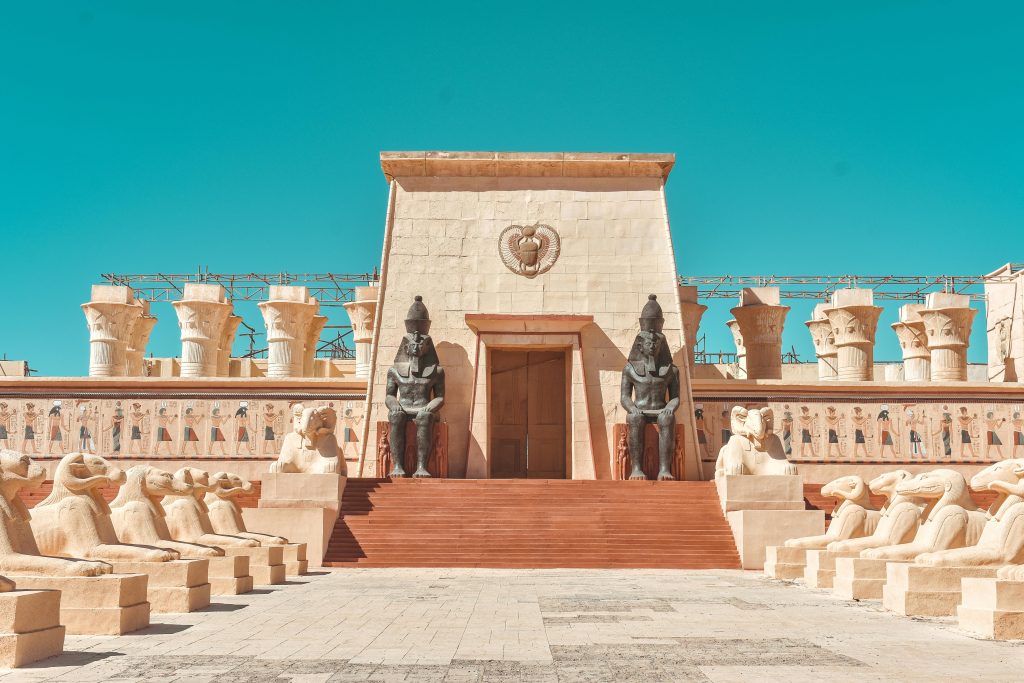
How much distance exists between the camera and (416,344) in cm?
1931

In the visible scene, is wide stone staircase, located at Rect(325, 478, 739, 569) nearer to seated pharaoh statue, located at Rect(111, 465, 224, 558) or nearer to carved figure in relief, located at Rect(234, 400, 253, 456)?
Result: carved figure in relief, located at Rect(234, 400, 253, 456)

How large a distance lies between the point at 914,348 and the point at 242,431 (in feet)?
66.9

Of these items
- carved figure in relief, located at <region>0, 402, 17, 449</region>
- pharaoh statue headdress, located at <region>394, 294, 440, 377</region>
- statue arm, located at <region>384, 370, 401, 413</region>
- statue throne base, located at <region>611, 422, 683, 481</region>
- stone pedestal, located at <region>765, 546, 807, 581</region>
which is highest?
pharaoh statue headdress, located at <region>394, 294, 440, 377</region>

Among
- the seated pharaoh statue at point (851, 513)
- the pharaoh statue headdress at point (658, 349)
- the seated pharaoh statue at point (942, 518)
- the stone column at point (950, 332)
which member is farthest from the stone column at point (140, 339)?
the seated pharaoh statue at point (942, 518)

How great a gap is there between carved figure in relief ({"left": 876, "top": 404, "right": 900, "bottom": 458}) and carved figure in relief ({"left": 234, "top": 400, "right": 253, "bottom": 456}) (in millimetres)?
11864

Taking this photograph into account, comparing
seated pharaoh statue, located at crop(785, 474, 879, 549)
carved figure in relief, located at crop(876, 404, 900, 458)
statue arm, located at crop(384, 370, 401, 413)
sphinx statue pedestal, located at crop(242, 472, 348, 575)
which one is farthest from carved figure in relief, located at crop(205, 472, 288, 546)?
carved figure in relief, located at crop(876, 404, 900, 458)

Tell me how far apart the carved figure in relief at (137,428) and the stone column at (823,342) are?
67.5ft

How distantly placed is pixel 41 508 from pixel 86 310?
74.9 ft

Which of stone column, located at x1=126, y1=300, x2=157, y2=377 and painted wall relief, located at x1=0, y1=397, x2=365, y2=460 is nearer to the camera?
painted wall relief, located at x1=0, y1=397, x2=365, y2=460

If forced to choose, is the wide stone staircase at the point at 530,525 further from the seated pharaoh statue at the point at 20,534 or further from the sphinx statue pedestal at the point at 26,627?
the sphinx statue pedestal at the point at 26,627

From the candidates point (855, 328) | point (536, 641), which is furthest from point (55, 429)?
point (855, 328)

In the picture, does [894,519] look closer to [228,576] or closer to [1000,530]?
[1000,530]

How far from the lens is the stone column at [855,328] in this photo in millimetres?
29984

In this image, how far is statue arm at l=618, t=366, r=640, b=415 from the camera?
19.0 meters
